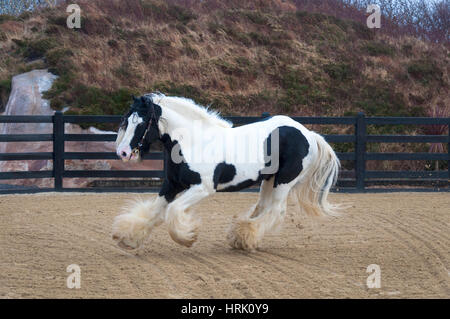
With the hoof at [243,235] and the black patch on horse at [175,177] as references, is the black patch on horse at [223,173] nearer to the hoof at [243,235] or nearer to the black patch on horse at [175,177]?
→ the black patch on horse at [175,177]

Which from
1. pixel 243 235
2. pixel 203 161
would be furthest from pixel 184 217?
pixel 243 235

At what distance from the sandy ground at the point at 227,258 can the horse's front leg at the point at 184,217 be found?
9.1 inches

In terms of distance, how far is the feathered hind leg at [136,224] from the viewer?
5781mm

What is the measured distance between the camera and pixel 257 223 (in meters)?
6.24

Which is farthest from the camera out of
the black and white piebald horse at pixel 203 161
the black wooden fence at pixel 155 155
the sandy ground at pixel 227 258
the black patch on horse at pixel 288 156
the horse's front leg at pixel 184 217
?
the black wooden fence at pixel 155 155

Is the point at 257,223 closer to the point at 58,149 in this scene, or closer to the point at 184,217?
the point at 184,217

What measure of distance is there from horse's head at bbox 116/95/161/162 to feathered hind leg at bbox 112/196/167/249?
1.65 ft

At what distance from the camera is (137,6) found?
965 inches

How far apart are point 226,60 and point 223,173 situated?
15899 mm

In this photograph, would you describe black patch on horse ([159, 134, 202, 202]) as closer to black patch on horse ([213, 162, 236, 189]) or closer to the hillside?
black patch on horse ([213, 162, 236, 189])

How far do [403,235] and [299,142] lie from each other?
1.80 meters

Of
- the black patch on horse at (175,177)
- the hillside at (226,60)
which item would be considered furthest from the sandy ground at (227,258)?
the hillside at (226,60)

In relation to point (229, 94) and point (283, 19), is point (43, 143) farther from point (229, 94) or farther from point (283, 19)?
point (283, 19)
